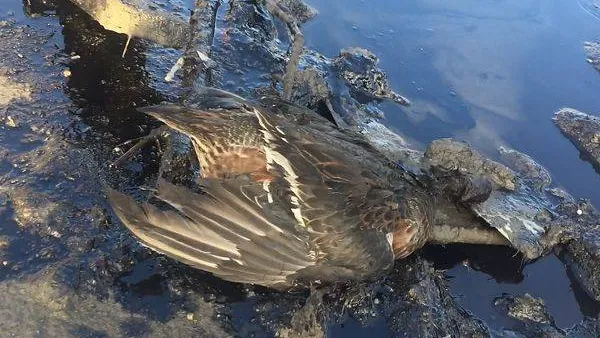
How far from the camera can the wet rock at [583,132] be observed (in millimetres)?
5770

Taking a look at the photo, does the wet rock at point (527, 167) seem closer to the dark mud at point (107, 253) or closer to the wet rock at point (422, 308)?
the dark mud at point (107, 253)

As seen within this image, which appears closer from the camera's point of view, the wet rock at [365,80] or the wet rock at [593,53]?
the wet rock at [365,80]

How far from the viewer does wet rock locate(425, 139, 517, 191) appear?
4.89m

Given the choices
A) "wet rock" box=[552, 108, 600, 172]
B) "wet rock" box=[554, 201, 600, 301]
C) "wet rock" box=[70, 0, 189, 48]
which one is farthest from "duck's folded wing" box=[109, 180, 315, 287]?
"wet rock" box=[552, 108, 600, 172]

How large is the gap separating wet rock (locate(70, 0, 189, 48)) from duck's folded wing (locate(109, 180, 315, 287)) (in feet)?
8.50

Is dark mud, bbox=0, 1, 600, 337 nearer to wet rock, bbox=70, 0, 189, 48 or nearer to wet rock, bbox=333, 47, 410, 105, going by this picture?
wet rock, bbox=70, 0, 189, 48

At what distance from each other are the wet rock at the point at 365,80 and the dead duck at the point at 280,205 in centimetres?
188

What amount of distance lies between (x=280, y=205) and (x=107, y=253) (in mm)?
1059

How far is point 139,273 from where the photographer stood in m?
3.50

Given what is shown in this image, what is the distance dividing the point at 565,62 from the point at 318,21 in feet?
9.36

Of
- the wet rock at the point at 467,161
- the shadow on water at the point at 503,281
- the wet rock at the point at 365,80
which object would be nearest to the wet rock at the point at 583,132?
the wet rock at the point at 467,161

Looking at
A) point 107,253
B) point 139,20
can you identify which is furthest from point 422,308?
point 139,20

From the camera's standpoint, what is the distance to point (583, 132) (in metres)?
5.85

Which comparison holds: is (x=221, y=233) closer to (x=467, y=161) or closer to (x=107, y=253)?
(x=107, y=253)
